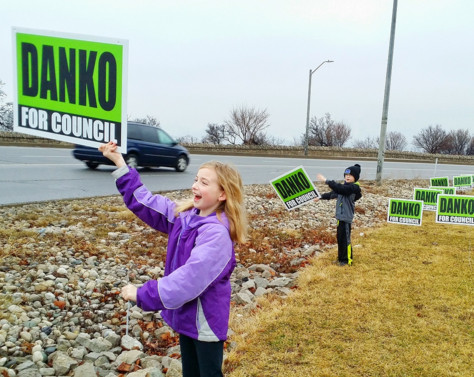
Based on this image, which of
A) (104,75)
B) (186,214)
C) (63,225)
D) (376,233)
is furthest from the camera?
(376,233)

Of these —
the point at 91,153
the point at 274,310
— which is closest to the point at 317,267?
the point at 274,310

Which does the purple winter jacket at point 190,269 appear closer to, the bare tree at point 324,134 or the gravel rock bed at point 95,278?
the gravel rock bed at point 95,278

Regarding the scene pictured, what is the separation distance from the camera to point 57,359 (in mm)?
3135

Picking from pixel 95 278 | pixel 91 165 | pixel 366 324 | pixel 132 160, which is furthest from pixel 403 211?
pixel 91 165

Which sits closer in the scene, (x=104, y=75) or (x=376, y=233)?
(x=104, y=75)

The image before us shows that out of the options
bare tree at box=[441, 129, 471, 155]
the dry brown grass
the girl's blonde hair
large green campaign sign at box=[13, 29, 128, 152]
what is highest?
bare tree at box=[441, 129, 471, 155]

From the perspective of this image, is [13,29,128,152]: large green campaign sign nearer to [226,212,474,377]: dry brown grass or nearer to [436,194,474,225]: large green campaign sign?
[226,212,474,377]: dry brown grass

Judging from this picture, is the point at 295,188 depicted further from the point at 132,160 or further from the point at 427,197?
the point at 132,160

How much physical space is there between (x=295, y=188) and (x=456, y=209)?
306 cm

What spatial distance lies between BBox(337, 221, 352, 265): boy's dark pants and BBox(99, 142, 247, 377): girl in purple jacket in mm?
3854

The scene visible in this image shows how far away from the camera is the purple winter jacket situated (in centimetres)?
200

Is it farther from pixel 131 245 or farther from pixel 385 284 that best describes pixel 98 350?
pixel 385 284

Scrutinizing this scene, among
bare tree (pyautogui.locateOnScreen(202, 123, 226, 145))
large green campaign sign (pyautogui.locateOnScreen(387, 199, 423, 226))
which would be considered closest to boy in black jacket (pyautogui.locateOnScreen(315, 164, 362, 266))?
large green campaign sign (pyautogui.locateOnScreen(387, 199, 423, 226))

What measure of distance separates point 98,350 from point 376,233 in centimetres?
631
